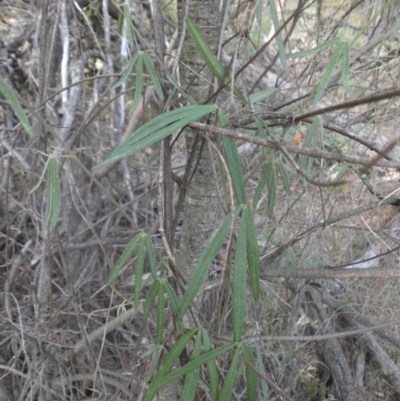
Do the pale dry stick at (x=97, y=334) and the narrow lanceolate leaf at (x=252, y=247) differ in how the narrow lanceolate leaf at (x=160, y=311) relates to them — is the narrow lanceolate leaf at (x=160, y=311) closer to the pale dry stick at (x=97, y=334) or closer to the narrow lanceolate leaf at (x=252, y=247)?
the narrow lanceolate leaf at (x=252, y=247)

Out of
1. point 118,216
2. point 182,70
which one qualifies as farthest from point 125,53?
point 182,70

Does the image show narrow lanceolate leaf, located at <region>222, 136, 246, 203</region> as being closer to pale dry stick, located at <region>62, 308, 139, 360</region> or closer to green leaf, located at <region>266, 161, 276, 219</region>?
green leaf, located at <region>266, 161, 276, 219</region>

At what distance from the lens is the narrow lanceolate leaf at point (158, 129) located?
22.3 inches

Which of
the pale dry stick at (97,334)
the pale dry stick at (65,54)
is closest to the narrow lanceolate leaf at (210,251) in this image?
the pale dry stick at (97,334)

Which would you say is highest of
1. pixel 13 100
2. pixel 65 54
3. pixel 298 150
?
pixel 65 54

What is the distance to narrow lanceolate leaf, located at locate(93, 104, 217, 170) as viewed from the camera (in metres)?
0.57

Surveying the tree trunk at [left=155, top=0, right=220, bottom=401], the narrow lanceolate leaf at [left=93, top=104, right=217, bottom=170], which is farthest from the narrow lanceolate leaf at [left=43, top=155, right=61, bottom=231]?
the tree trunk at [left=155, top=0, right=220, bottom=401]

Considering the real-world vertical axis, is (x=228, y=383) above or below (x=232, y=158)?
below

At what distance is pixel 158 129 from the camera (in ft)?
1.94

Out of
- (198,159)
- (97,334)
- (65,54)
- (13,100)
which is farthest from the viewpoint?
(65,54)

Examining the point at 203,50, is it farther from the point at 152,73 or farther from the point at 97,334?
the point at 97,334

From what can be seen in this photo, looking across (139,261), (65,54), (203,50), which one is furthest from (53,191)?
(65,54)

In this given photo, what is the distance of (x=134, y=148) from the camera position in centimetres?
57

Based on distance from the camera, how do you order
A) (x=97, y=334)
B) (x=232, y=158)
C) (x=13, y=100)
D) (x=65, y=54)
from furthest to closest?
(x=65, y=54) < (x=97, y=334) < (x=232, y=158) < (x=13, y=100)
